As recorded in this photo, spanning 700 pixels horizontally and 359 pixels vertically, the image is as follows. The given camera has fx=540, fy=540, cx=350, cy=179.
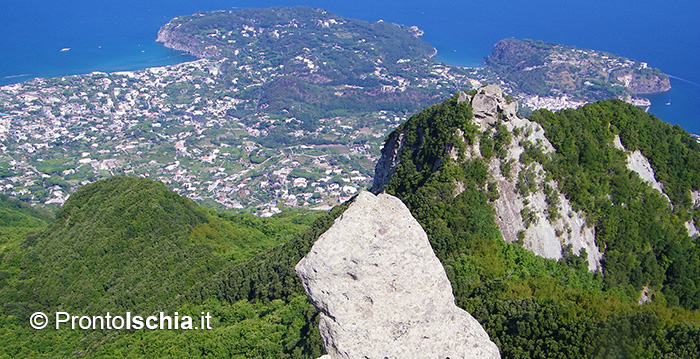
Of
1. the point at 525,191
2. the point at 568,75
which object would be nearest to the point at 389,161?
the point at 525,191

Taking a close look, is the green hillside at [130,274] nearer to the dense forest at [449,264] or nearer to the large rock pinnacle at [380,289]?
the dense forest at [449,264]

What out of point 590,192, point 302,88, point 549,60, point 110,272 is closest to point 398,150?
point 590,192

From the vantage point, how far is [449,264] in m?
29.7

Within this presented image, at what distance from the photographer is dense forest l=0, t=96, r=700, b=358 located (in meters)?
23.3

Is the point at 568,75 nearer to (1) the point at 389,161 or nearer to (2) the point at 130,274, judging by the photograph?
(1) the point at 389,161

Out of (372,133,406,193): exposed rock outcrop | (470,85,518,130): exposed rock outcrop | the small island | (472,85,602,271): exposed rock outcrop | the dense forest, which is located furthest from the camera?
the small island

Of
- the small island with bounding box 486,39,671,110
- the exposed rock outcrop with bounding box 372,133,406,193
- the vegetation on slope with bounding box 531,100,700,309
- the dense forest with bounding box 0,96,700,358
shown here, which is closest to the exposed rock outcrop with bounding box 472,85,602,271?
the dense forest with bounding box 0,96,700,358

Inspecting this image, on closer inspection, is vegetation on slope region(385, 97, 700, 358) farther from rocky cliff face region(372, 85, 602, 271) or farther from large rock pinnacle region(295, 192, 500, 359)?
large rock pinnacle region(295, 192, 500, 359)

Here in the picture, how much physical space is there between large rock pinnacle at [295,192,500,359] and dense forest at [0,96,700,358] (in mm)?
8627

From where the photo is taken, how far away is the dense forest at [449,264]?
23.3 metres

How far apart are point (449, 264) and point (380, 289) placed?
17.3 m

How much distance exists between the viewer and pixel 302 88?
160m

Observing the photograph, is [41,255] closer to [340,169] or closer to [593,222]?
[593,222]

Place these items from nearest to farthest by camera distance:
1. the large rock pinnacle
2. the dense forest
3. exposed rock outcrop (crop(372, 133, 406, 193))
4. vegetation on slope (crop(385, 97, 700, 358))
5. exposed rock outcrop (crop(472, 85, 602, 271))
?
the large rock pinnacle
vegetation on slope (crop(385, 97, 700, 358))
the dense forest
exposed rock outcrop (crop(472, 85, 602, 271))
exposed rock outcrop (crop(372, 133, 406, 193))
